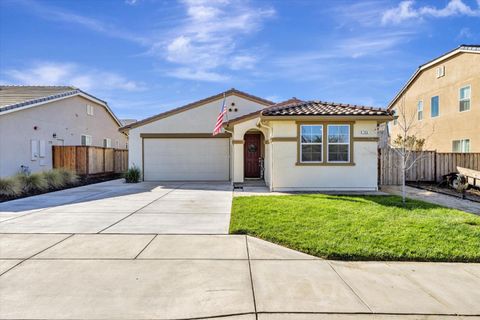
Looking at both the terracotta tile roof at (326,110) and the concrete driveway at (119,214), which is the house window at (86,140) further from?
the terracotta tile roof at (326,110)

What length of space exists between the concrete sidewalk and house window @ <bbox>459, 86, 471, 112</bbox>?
15.2 m

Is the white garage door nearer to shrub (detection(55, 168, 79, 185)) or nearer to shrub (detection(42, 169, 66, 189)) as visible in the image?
shrub (detection(55, 168, 79, 185))

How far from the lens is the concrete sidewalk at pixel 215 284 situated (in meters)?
3.39

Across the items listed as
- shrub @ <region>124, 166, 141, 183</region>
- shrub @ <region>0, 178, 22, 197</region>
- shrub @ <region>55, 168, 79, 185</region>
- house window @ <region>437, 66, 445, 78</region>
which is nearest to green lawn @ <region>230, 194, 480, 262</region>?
shrub @ <region>0, 178, 22, 197</region>

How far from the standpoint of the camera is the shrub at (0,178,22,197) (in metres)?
11.5

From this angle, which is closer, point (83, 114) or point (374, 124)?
point (374, 124)

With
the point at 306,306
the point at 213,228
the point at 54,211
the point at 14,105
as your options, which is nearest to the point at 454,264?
the point at 306,306

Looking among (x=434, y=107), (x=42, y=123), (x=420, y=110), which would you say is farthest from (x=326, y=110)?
(x=42, y=123)

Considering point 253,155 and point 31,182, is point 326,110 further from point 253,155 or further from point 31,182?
point 31,182

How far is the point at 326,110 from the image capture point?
41.9ft

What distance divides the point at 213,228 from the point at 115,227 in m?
2.20

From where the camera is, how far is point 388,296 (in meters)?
3.75

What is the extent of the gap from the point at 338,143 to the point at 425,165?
6.06 metres

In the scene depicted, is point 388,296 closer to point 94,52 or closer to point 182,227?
point 182,227
